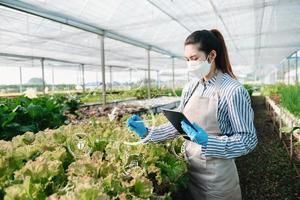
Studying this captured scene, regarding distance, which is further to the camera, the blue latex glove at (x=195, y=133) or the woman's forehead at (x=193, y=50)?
the woman's forehead at (x=193, y=50)

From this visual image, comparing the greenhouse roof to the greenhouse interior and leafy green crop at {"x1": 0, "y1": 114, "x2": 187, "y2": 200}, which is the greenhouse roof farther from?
leafy green crop at {"x1": 0, "y1": 114, "x2": 187, "y2": 200}

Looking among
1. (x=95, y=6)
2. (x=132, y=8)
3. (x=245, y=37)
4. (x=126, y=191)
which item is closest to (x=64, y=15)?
(x=95, y=6)

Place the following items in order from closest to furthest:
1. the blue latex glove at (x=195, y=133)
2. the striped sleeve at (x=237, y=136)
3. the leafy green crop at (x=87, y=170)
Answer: the leafy green crop at (x=87, y=170)
the blue latex glove at (x=195, y=133)
the striped sleeve at (x=237, y=136)

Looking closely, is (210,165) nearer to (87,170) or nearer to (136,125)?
(136,125)

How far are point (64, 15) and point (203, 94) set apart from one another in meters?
3.99

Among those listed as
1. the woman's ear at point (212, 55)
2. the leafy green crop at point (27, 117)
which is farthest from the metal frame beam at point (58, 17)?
the woman's ear at point (212, 55)

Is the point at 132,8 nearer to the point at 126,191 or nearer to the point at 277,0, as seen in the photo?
the point at 277,0

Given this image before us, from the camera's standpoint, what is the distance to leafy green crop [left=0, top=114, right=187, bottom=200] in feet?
3.70

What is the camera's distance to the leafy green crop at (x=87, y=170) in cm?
113

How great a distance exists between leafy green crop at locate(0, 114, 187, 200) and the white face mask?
20.9 inches

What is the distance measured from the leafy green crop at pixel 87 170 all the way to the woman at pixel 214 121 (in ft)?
0.48

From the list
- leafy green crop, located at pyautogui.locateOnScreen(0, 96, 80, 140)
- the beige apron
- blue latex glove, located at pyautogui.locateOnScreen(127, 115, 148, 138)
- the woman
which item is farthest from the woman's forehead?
leafy green crop, located at pyautogui.locateOnScreen(0, 96, 80, 140)

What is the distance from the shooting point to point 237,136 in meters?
1.77

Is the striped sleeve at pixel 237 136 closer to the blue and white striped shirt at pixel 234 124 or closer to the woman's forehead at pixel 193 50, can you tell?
the blue and white striped shirt at pixel 234 124
